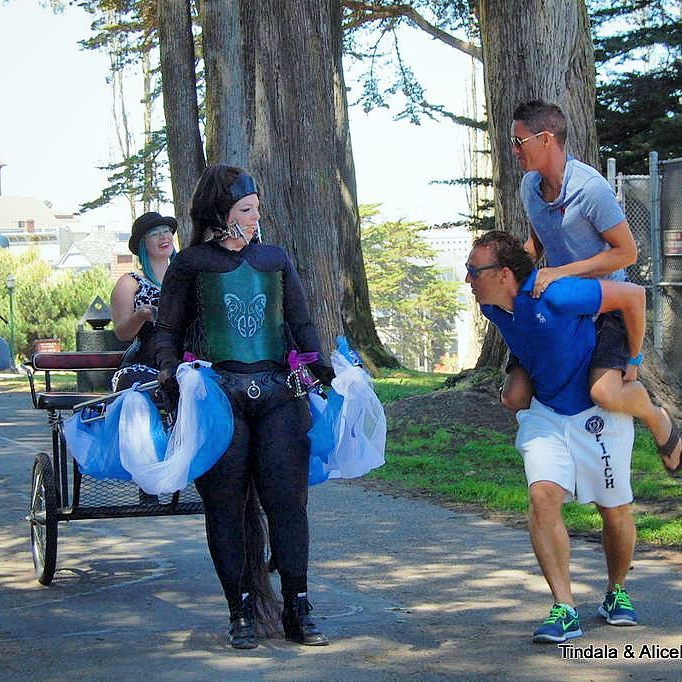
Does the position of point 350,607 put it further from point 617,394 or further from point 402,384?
point 402,384

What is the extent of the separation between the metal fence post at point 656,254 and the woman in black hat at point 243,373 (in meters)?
10.8

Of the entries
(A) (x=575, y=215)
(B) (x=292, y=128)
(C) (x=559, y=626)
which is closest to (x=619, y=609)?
(C) (x=559, y=626)

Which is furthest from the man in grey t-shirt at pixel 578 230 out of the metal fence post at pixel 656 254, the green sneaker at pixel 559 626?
A: the metal fence post at pixel 656 254

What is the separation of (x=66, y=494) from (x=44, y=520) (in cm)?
24

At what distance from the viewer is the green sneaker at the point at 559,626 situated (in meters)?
5.23

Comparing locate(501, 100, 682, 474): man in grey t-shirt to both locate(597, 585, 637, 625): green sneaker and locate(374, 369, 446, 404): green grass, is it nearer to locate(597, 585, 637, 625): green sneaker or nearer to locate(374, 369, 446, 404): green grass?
locate(597, 585, 637, 625): green sneaker

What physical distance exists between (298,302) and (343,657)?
1.51 metres

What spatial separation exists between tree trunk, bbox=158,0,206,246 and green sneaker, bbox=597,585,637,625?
39.3 ft

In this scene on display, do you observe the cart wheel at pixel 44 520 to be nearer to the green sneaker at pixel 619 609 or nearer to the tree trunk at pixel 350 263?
the green sneaker at pixel 619 609

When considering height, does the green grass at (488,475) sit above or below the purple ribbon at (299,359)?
below

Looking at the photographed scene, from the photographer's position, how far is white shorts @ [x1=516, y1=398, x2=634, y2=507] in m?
5.40

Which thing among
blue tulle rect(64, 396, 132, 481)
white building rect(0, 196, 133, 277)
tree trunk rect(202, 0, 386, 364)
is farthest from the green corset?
white building rect(0, 196, 133, 277)

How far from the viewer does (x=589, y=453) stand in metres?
5.41

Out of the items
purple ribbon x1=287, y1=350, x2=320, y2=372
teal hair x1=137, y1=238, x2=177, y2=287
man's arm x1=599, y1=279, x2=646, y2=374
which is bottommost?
purple ribbon x1=287, y1=350, x2=320, y2=372
